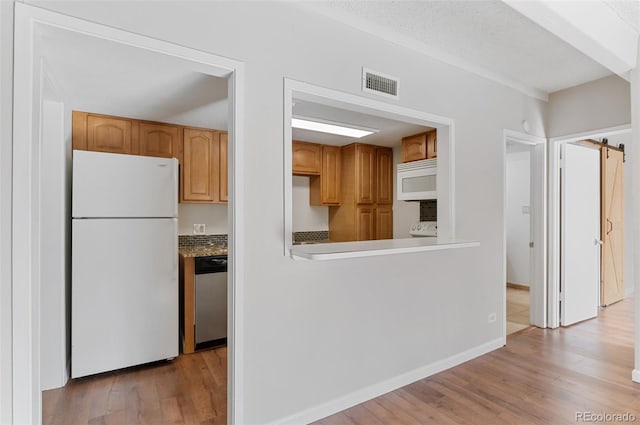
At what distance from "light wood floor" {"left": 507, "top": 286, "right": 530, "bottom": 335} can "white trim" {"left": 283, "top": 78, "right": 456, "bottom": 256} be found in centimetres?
190

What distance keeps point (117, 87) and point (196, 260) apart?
1601mm

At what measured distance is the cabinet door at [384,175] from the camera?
4727mm

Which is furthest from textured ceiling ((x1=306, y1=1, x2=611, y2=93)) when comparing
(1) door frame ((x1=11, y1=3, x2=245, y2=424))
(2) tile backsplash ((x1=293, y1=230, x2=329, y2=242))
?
(2) tile backsplash ((x1=293, y1=230, x2=329, y2=242))

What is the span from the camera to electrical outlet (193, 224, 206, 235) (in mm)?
3867

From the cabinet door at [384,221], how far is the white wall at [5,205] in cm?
400

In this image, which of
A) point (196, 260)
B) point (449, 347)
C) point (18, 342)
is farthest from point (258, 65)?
point (449, 347)

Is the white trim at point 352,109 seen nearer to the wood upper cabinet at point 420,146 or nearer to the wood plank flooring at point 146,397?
the wood upper cabinet at point 420,146

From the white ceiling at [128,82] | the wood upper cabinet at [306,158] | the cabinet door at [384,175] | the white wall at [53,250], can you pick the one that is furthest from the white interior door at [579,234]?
the white wall at [53,250]

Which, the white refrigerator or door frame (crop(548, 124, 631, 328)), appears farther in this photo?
door frame (crop(548, 124, 631, 328))

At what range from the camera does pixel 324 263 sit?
2123 millimetres

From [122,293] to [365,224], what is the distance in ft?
9.83

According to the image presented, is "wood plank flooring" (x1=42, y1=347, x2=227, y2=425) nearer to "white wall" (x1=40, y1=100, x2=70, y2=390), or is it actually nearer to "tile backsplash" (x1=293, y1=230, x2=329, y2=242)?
"white wall" (x1=40, y1=100, x2=70, y2=390)

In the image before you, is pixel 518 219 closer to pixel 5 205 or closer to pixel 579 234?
pixel 579 234

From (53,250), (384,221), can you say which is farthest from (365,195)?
(53,250)
